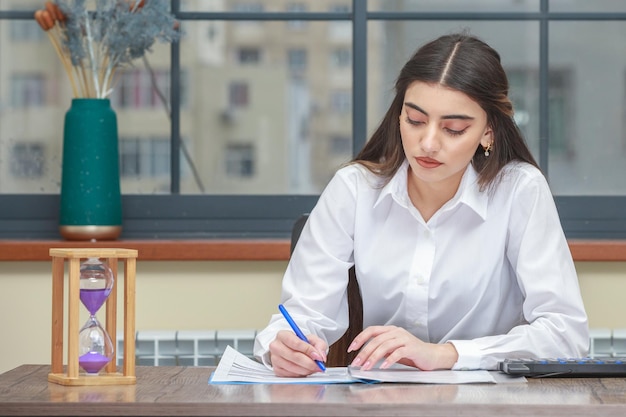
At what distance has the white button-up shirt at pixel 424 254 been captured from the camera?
2.06m

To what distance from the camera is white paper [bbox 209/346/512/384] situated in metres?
1.61

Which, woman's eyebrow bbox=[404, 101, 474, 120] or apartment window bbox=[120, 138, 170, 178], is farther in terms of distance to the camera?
apartment window bbox=[120, 138, 170, 178]

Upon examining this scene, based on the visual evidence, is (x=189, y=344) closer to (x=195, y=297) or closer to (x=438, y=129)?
(x=195, y=297)

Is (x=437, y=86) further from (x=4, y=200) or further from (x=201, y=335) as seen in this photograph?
(x=4, y=200)

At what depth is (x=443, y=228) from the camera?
211 centimetres

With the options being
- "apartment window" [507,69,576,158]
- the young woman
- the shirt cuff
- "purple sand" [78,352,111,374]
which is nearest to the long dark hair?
the young woman

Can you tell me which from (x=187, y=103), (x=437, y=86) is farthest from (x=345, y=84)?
(x=437, y=86)

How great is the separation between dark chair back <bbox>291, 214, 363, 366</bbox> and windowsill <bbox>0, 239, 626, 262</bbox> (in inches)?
25.5

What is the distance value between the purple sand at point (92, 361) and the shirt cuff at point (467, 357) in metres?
0.59

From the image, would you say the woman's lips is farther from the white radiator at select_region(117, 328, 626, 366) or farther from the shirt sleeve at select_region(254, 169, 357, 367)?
the white radiator at select_region(117, 328, 626, 366)


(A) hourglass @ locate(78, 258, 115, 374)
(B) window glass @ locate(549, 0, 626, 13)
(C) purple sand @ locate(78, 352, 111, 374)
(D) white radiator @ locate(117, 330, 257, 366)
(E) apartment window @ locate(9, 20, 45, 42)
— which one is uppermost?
(B) window glass @ locate(549, 0, 626, 13)

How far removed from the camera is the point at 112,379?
160 centimetres

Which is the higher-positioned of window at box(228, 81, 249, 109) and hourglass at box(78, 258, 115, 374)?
→ window at box(228, 81, 249, 109)

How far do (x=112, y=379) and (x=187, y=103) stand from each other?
1.76 metres
